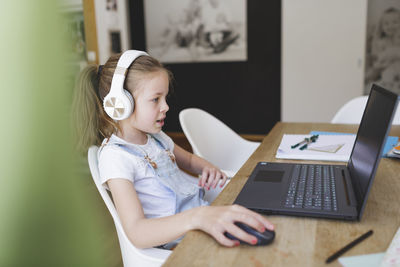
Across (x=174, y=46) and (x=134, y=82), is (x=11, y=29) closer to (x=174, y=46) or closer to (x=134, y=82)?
(x=134, y=82)

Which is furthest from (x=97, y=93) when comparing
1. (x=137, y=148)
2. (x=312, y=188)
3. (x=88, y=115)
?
(x=312, y=188)

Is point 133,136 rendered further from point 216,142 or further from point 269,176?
point 216,142

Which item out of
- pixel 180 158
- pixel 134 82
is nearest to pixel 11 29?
pixel 134 82

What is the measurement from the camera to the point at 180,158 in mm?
1323

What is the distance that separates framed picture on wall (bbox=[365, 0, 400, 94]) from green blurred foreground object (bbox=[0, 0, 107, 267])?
13.0 feet

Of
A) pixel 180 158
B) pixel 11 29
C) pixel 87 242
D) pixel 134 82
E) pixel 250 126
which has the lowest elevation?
pixel 250 126

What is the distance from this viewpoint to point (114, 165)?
90 centimetres

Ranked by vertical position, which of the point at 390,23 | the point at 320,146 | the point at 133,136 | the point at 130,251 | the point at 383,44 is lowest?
the point at 130,251

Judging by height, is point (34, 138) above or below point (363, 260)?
above

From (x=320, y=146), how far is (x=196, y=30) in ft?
10.9

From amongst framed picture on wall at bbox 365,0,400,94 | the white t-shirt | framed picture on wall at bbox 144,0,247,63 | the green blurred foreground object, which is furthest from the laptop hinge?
framed picture on wall at bbox 365,0,400,94

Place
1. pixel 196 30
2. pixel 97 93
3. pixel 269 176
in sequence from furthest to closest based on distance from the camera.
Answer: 1. pixel 196 30
2. pixel 97 93
3. pixel 269 176

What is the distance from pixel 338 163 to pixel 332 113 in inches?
118

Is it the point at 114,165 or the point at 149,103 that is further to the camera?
the point at 149,103
